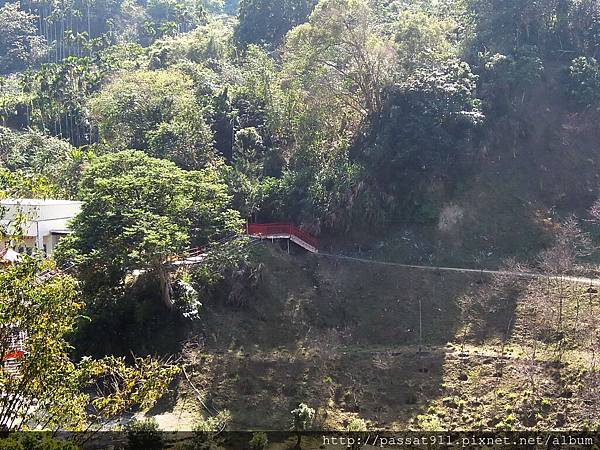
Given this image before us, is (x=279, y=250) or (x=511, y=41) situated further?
A: (x=511, y=41)

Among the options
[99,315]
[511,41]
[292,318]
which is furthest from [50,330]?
[511,41]

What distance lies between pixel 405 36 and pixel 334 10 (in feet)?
15.5

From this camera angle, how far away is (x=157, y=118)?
40.5 m

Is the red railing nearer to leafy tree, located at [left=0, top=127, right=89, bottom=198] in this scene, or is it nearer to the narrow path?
the narrow path

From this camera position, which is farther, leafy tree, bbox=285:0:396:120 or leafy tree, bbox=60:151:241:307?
leafy tree, bbox=285:0:396:120

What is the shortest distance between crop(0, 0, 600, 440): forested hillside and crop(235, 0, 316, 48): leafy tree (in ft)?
31.5

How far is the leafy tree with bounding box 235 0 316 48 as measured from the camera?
58406 millimetres


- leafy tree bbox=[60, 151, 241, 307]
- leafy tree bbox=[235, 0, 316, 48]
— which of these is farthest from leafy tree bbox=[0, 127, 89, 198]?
leafy tree bbox=[235, 0, 316, 48]

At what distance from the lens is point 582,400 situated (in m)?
23.7

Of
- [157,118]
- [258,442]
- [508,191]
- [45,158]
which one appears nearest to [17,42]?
[45,158]

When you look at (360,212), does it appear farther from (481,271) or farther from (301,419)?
(301,419)

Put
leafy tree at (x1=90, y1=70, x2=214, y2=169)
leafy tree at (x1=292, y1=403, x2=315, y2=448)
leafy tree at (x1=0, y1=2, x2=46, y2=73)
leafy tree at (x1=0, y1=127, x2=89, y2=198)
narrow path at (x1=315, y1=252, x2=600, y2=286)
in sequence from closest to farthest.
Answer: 1. leafy tree at (x1=292, y1=403, x2=315, y2=448)
2. narrow path at (x1=315, y1=252, x2=600, y2=286)
3. leafy tree at (x1=90, y1=70, x2=214, y2=169)
4. leafy tree at (x1=0, y1=127, x2=89, y2=198)
5. leafy tree at (x1=0, y1=2, x2=46, y2=73)

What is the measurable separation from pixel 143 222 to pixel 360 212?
12.6 m

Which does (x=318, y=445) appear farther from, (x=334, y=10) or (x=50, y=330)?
(x=334, y=10)
